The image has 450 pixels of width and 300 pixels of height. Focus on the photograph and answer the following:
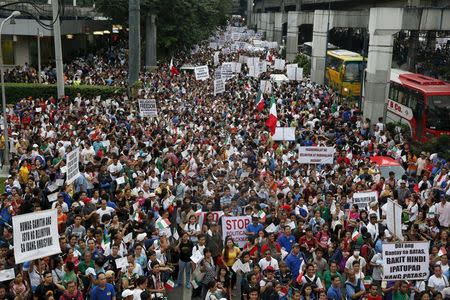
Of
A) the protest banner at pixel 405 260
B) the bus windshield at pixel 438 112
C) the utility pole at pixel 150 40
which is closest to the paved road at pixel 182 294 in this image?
the protest banner at pixel 405 260

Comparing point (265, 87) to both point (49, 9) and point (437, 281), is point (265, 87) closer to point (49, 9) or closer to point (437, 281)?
point (437, 281)

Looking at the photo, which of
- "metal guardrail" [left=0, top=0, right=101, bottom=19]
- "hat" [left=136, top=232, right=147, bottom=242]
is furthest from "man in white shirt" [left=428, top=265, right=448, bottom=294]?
"metal guardrail" [left=0, top=0, right=101, bottom=19]

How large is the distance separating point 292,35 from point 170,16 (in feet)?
41.2

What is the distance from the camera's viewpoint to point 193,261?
10805mm

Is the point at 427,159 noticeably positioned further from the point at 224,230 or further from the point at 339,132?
the point at 224,230

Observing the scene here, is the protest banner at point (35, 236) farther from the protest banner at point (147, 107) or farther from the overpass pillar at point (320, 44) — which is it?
the overpass pillar at point (320, 44)

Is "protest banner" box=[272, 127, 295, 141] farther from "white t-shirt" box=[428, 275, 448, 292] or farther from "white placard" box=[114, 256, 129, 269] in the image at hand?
"white placard" box=[114, 256, 129, 269]

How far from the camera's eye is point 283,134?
64.8ft

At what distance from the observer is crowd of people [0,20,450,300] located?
995cm

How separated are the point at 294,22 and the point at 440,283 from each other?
4479 cm

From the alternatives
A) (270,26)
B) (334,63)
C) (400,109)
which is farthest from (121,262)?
(270,26)

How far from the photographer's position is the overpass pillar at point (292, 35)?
53025 millimetres

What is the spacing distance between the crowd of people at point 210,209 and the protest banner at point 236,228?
14 cm

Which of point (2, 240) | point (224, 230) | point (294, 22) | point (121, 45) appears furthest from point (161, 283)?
point (121, 45)
